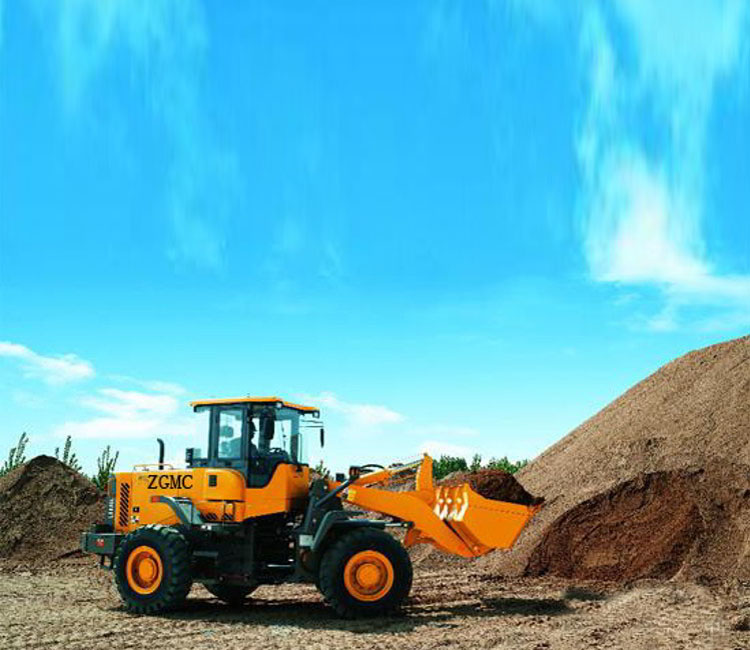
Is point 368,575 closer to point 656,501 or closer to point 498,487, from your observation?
point 656,501

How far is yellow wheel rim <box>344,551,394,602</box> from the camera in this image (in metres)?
12.0

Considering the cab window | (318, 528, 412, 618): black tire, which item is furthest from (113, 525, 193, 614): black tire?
(318, 528, 412, 618): black tire

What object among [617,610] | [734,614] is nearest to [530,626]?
[617,610]

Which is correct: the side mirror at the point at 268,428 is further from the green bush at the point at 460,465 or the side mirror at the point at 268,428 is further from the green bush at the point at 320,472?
the green bush at the point at 460,465

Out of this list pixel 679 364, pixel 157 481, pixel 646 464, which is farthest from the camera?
pixel 679 364

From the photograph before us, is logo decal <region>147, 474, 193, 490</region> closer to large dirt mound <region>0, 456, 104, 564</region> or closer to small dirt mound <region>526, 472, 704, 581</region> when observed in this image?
small dirt mound <region>526, 472, 704, 581</region>

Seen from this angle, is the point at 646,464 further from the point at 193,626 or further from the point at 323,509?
the point at 193,626

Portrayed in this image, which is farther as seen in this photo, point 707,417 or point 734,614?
point 707,417

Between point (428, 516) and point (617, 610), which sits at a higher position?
point (428, 516)

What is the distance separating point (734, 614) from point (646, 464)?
25.5ft

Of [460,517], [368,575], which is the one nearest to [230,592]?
[368,575]

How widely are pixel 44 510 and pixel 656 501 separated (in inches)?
613

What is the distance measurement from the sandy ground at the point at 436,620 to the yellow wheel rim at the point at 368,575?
0.38 meters

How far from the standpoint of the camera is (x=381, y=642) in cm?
1054
